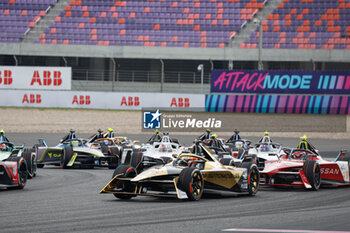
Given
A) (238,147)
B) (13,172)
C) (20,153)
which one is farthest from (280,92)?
(13,172)

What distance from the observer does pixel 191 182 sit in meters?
11.7

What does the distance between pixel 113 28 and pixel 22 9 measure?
654cm

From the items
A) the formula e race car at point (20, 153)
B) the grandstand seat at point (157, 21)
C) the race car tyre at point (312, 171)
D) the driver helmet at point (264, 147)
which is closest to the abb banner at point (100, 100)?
the grandstand seat at point (157, 21)

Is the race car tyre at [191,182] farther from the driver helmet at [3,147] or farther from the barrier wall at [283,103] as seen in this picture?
the barrier wall at [283,103]

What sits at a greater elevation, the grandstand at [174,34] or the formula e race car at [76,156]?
the grandstand at [174,34]

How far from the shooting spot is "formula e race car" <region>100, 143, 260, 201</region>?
11.8 metres

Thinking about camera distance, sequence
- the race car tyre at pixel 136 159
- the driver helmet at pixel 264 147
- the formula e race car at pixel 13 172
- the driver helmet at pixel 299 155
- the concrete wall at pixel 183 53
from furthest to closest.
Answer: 1. the concrete wall at pixel 183 53
2. the driver helmet at pixel 264 147
3. the race car tyre at pixel 136 159
4. the driver helmet at pixel 299 155
5. the formula e race car at pixel 13 172

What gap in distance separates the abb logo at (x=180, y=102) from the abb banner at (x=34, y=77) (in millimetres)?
6114

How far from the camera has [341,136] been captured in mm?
37688

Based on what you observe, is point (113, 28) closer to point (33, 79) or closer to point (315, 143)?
point (33, 79)

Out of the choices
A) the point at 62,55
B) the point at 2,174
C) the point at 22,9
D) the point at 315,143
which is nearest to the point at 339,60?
the point at 315,143

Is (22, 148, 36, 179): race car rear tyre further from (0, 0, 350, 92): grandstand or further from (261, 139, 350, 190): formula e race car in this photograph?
(0, 0, 350, 92): grandstand

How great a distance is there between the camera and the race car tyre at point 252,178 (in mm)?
13335

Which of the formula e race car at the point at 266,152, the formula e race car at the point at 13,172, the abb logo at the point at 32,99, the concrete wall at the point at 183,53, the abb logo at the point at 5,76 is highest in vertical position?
the concrete wall at the point at 183,53
